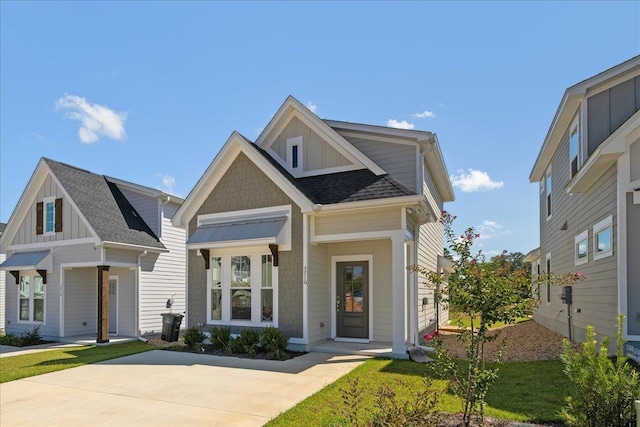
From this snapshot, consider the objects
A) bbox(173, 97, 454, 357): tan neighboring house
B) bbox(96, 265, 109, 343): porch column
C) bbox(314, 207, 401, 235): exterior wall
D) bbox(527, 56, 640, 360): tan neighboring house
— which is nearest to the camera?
bbox(527, 56, 640, 360): tan neighboring house

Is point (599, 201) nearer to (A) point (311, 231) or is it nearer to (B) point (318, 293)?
(A) point (311, 231)

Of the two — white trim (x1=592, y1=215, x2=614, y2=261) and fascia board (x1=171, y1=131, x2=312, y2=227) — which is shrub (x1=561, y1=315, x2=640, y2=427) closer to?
white trim (x1=592, y1=215, x2=614, y2=261)

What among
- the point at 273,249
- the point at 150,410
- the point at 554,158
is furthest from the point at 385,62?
the point at 150,410

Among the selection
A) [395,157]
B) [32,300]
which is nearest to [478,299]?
[395,157]

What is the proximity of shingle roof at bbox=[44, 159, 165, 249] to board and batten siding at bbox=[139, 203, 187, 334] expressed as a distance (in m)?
0.63

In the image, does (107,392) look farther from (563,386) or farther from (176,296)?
(176,296)

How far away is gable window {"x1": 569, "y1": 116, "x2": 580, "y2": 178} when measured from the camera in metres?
10.6

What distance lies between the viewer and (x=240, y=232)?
10.7 m

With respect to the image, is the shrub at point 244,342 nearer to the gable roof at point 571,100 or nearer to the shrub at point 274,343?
the shrub at point 274,343

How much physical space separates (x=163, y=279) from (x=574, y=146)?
15410 mm

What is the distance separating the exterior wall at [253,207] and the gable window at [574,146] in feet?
25.9

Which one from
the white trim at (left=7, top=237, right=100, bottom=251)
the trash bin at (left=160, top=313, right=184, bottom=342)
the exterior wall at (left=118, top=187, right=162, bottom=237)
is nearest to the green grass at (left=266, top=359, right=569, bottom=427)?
the trash bin at (left=160, top=313, right=184, bottom=342)

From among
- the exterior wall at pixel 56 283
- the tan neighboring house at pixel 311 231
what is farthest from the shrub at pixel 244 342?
the exterior wall at pixel 56 283

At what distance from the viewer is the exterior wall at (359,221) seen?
948cm
